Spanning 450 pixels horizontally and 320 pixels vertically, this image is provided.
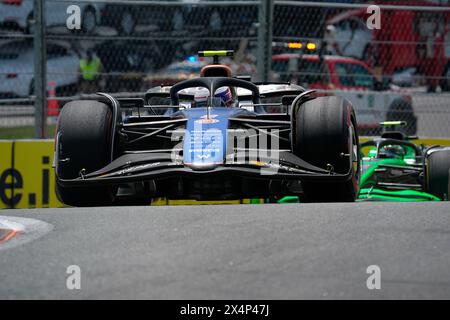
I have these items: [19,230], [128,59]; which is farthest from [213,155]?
[128,59]

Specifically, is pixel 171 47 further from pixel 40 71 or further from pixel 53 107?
pixel 40 71

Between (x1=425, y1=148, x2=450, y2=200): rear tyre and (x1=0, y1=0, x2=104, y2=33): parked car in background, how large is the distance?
422 cm

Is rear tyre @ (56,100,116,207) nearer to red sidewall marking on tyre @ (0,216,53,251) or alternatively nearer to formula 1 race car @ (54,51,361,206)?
formula 1 race car @ (54,51,361,206)

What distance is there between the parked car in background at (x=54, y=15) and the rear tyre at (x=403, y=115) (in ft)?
12.7

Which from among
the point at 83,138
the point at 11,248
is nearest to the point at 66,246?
the point at 11,248

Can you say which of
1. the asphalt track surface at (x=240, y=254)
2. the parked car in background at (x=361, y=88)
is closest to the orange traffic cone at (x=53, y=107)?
the parked car in background at (x=361, y=88)

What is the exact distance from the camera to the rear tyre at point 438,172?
9.88 m

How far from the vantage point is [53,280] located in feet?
17.6

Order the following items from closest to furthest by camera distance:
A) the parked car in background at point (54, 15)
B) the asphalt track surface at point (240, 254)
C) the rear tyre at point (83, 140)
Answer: the asphalt track surface at point (240, 254) → the rear tyre at point (83, 140) → the parked car in background at point (54, 15)

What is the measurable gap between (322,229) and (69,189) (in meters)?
2.57

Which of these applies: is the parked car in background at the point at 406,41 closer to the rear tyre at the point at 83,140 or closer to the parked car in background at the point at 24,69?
the parked car in background at the point at 24,69

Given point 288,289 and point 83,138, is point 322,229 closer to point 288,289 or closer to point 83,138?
point 288,289

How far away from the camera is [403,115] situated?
14.8 metres
